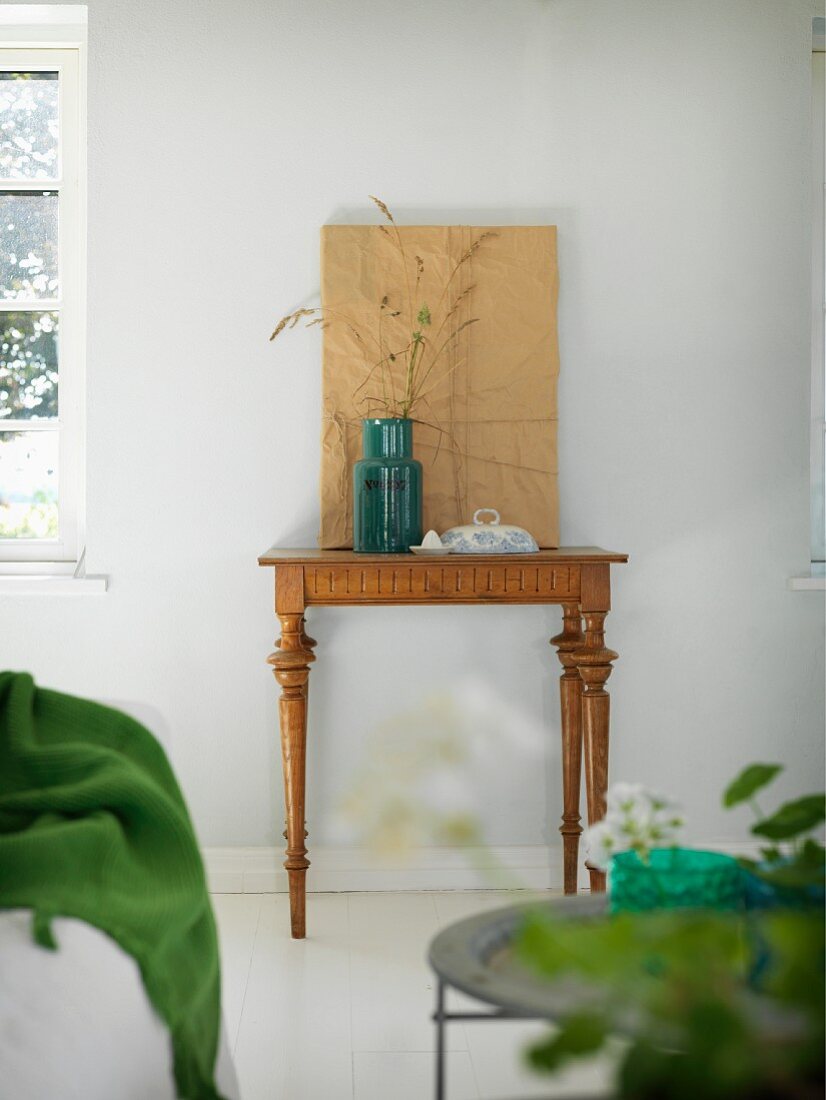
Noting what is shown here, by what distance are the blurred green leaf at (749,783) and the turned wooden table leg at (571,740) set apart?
87.1 inches

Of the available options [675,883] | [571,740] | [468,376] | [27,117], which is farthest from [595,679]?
[27,117]

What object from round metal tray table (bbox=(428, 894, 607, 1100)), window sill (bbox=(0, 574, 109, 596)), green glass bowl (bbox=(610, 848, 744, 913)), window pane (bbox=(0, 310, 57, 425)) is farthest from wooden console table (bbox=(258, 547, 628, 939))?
green glass bowl (bbox=(610, 848, 744, 913))

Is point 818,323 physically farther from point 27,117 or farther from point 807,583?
point 27,117

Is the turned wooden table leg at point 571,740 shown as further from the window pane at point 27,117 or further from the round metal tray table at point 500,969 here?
the window pane at point 27,117

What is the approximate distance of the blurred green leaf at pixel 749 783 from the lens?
0.92m

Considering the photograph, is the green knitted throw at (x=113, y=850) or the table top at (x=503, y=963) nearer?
the table top at (x=503, y=963)

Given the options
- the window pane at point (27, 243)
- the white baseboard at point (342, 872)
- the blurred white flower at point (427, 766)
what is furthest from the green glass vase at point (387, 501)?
the blurred white flower at point (427, 766)

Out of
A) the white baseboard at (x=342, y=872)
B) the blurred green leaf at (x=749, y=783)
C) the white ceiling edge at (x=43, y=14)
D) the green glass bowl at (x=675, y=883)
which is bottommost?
the white baseboard at (x=342, y=872)

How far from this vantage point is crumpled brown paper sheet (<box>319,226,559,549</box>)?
325 centimetres

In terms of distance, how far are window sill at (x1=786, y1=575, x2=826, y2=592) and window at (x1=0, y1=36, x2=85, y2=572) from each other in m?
1.98

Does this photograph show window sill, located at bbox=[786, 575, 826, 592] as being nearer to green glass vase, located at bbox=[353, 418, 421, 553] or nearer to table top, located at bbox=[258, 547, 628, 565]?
table top, located at bbox=[258, 547, 628, 565]

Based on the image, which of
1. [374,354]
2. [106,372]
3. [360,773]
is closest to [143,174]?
[106,372]

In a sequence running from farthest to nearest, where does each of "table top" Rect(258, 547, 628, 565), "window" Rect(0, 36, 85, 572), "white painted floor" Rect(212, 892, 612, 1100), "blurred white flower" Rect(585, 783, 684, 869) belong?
"window" Rect(0, 36, 85, 572) < "table top" Rect(258, 547, 628, 565) < "white painted floor" Rect(212, 892, 612, 1100) < "blurred white flower" Rect(585, 783, 684, 869)

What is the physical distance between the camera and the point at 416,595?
285 cm
